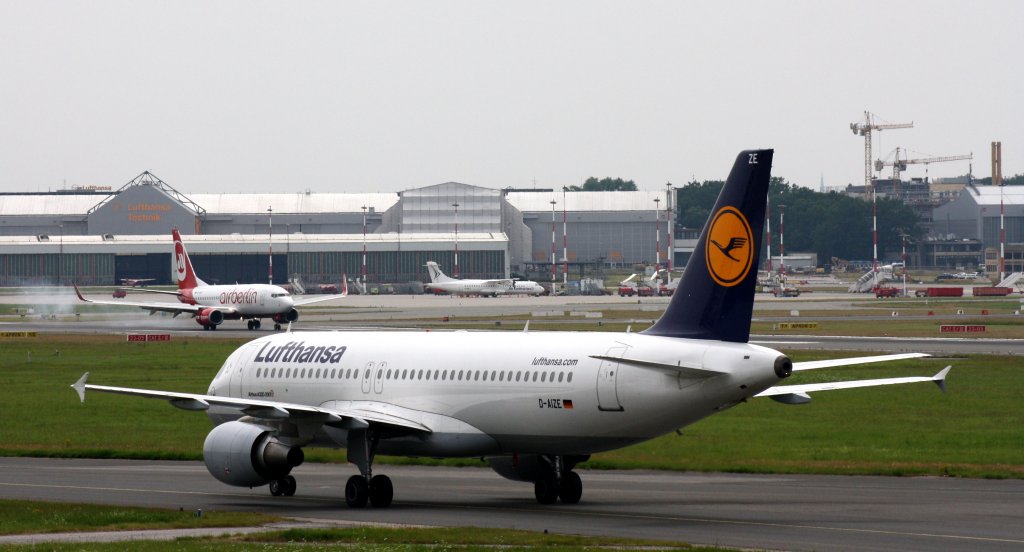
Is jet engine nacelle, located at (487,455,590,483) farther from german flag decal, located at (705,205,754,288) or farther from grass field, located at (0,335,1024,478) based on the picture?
grass field, located at (0,335,1024,478)

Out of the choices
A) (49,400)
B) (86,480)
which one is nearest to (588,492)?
(86,480)

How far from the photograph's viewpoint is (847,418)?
160ft

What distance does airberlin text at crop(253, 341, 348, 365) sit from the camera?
3491cm

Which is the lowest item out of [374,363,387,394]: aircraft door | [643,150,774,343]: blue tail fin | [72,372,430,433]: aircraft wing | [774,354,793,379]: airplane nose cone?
[72,372,430,433]: aircraft wing

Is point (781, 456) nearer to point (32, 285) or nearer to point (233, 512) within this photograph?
point (233, 512)

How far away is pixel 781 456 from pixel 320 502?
13408 mm

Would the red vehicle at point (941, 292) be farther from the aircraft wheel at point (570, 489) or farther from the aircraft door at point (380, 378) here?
the aircraft wheel at point (570, 489)

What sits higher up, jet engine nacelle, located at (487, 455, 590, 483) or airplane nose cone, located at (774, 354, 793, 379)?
airplane nose cone, located at (774, 354, 793, 379)

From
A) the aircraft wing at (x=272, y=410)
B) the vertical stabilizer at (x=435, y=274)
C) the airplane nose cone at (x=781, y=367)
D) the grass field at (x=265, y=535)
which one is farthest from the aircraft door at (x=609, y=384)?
the vertical stabilizer at (x=435, y=274)

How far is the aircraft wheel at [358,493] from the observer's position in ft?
103

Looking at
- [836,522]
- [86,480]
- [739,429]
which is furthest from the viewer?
[739,429]

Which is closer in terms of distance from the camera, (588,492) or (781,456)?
(588,492)

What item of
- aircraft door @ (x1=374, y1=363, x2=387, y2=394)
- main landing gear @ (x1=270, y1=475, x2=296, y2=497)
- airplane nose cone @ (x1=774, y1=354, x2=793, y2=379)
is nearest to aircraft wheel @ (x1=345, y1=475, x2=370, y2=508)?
aircraft door @ (x1=374, y1=363, x2=387, y2=394)

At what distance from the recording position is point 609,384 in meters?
29.1
